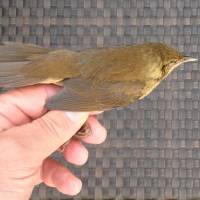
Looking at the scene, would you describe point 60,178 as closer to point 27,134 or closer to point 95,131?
point 95,131

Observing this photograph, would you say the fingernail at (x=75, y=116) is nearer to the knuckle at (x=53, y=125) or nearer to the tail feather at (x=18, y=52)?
the knuckle at (x=53, y=125)

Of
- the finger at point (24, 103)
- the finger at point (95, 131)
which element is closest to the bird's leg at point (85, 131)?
the finger at point (95, 131)

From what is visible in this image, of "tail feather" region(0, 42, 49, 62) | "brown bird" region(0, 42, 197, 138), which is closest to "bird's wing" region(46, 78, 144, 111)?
"brown bird" region(0, 42, 197, 138)

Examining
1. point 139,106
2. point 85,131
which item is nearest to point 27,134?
point 85,131

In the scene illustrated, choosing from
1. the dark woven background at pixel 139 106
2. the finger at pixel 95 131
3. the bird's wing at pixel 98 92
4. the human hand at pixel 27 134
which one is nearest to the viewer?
the human hand at pixel 27 134

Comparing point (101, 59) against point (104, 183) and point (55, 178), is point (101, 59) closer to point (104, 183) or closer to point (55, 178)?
point (55, 178)

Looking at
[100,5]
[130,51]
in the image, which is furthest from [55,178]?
[100,5]

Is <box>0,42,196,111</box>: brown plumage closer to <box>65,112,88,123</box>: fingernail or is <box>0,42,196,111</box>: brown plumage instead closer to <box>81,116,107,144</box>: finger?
<box>65,112,88,123</box>: fingernail
